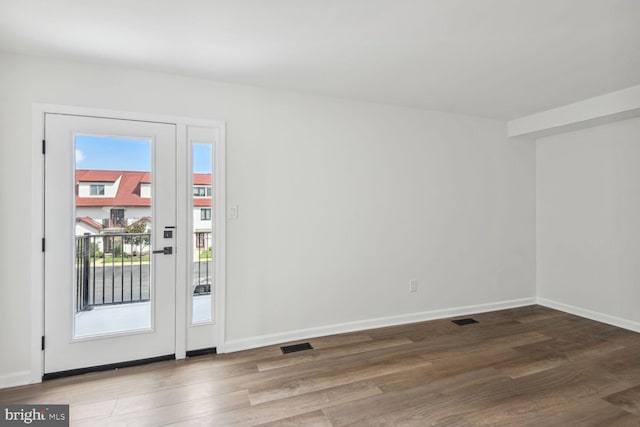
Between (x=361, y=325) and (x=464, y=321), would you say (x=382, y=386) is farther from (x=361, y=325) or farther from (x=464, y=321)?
(x=464, y=321)

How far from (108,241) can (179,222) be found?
573 mm

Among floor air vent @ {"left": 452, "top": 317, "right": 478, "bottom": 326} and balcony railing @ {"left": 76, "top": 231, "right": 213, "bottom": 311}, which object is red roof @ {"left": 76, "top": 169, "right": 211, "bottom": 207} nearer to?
balcony railing @ {"left": 76, "top": 231, "right": 213, "bottom": 311}

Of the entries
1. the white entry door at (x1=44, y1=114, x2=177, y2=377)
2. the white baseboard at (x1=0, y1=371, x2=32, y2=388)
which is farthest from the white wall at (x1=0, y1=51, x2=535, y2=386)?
the white entry door at (x1=44, y1=114, x2=177, y2=377)

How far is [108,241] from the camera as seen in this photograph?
2.69 meters

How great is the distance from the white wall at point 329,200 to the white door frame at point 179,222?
0.19ft

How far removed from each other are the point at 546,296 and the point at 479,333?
1759 millimetres

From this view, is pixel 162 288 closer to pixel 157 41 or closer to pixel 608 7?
pixel 157 41

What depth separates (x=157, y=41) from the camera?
7.54ft

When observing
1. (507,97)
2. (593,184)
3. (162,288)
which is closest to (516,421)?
(162,288)

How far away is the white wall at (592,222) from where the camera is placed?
357cm

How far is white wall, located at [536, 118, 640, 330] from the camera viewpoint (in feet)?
11.7

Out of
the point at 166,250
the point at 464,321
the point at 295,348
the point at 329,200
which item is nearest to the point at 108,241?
the point at 166,250

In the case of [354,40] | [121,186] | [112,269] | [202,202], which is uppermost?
[354,40]

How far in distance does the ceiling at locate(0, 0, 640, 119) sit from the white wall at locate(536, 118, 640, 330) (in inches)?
37.3
